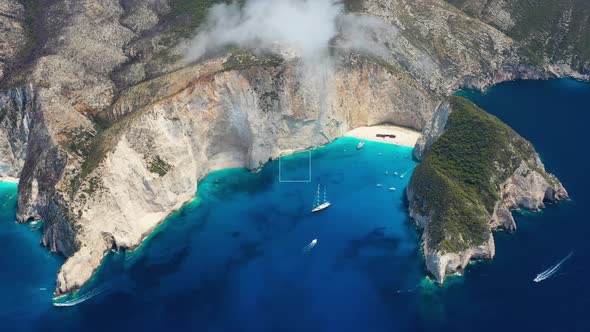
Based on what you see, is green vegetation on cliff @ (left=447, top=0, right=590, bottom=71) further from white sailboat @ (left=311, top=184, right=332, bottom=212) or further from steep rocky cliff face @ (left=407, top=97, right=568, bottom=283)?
white sailboat @ (left=311, top=184, right=332, bottom=212)

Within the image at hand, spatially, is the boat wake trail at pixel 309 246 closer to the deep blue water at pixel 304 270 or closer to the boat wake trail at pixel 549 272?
the deep blue water at pixel 304 270

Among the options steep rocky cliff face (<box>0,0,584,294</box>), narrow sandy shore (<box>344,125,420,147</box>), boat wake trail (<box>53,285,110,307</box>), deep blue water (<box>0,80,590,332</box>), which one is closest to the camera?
deep blue water (<box>0,80,590,332</box>)

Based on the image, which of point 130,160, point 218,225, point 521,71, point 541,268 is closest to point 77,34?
point 130,160

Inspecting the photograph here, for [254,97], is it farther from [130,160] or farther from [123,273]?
[123,273]

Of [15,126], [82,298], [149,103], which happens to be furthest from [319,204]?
[15,126]

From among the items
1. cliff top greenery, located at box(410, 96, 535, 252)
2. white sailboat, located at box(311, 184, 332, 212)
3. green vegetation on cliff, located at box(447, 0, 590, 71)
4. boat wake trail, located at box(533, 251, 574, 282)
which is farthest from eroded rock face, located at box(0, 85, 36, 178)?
green vegetation on cliff, located at box(447, 0, 590, 71)

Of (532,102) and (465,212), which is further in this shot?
(532,102)
